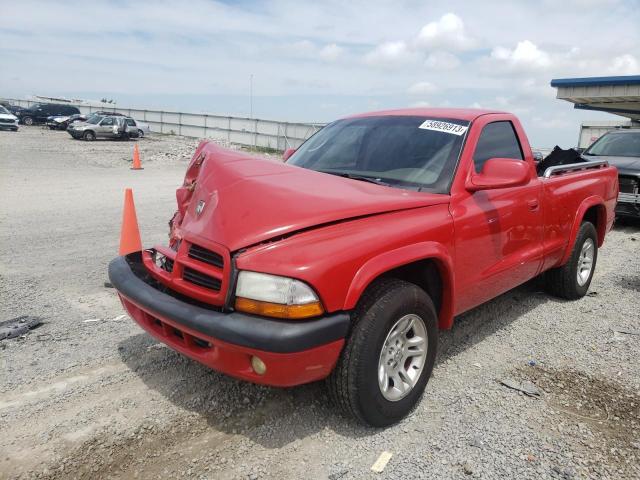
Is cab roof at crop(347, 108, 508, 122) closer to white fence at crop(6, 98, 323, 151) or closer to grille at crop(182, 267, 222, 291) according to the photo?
grille at crop(182, 267, 222, 291)

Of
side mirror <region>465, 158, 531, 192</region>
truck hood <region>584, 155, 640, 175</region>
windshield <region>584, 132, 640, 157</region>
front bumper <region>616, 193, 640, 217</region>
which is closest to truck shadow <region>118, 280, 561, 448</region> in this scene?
side mirror <region>465, 158, 531, 192</region>

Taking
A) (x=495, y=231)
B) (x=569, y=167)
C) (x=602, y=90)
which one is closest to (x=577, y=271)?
(x=569, y=167)

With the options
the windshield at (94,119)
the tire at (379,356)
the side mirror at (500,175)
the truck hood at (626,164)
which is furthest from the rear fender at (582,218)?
the windshield at (94,119)

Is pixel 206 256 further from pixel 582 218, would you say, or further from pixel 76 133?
pixel 76 133

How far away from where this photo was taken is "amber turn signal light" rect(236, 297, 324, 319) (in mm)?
2443

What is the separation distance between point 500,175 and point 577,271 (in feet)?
7.78

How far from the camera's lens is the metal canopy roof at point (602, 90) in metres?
17.3

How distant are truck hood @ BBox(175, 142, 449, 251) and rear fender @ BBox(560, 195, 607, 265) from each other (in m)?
2.24

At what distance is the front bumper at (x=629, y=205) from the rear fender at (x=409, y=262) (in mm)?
7263

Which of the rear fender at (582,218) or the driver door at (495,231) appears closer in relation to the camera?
the driver door at (495,231)

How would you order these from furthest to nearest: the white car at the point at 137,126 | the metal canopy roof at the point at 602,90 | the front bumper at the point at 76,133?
1. the white car at the point at 137,126
2. the front bumper at the point at 76,133
3. the metal canopy roof at the point at 602,90

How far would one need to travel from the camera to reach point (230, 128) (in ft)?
107

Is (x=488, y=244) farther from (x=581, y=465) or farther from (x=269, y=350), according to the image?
(x=269, y=350)

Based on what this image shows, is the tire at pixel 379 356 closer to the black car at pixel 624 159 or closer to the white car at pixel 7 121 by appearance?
the black car at pixel 624 159
